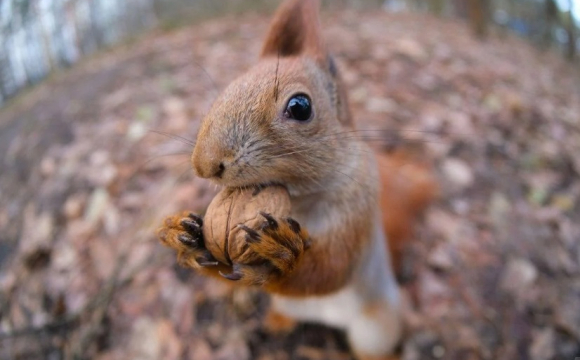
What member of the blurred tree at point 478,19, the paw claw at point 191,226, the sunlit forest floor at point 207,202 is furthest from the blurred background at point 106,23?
the paw claw at point 191,226

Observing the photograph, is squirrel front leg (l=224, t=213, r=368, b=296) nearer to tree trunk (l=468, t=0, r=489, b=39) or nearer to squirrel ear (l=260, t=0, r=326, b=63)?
squirrel ear (l=260, t=0, r=326, b=63)

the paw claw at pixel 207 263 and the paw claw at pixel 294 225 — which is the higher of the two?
the paw claw at pixel 294 225

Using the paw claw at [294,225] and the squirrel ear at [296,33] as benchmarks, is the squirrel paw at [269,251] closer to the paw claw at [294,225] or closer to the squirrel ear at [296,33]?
the paw claw at [294,225]

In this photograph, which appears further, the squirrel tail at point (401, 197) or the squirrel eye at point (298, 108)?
the squirrel tail at point (401, 197)

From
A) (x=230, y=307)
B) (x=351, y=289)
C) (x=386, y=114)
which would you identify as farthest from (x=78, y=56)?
(x=351, y=289)

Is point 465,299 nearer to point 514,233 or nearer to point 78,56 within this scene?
point 514,233

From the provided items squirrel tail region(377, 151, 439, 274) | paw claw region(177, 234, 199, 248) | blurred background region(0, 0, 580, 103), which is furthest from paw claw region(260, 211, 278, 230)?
blurred background region(0, 0, 580, 103)
